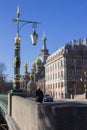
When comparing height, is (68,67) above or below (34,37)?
above

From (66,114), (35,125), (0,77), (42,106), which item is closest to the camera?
(66,114)

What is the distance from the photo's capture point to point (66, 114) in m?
6.71

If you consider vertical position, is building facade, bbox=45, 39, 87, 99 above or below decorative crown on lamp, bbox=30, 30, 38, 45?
above

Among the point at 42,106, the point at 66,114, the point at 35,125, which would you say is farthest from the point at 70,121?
the point at 35,125

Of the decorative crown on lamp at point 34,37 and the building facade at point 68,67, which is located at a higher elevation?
the building facade at point 68,67

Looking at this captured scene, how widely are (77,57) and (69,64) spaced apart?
4314mm

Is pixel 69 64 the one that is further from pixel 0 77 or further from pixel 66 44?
pixel 0 77

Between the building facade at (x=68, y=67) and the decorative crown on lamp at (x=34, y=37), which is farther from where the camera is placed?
the building facade at (x=68, y=67)

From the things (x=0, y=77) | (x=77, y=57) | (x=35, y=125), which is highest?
(x=77, y=57)

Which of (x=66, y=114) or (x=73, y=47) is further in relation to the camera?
(x=73, y=47)

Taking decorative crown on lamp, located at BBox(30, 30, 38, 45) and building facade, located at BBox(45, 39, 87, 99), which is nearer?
decorative crown on lamp, located at BBox(30, 30, 38, 45)

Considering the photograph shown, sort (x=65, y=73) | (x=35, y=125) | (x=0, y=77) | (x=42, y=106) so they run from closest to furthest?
(x=42, y=106)
(x=35, y=125)
(x=0, y=77)
(x=65, y=73)

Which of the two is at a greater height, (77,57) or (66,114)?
(77,57)

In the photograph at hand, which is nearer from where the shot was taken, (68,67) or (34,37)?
(34,37)
